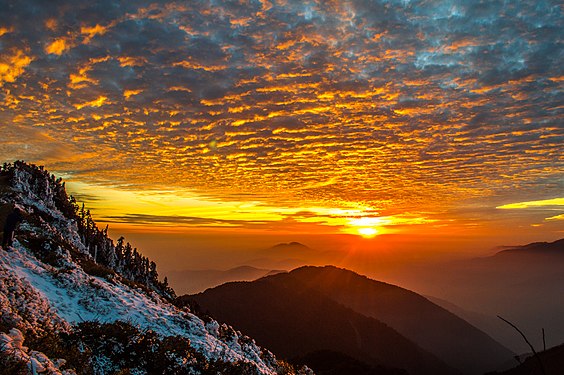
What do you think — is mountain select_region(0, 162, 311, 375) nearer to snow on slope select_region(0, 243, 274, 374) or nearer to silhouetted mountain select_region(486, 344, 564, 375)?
snow on slope select_region(0, 243, 274, 374)

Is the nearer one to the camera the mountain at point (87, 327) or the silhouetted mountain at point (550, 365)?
the mountain at point (87, 327)

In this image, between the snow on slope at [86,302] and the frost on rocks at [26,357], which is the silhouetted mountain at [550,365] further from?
the frost on rocks at [26,357]

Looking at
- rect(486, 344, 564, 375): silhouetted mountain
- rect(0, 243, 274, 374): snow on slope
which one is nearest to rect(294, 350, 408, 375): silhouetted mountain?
rect(486, 344, 564, 375): silhouetted mountain

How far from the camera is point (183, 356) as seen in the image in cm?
2542

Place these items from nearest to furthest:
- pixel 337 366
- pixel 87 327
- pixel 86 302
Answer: pixel 87 327, pixel 86 302, pixel 337 366

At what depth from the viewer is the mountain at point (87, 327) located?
18016mm

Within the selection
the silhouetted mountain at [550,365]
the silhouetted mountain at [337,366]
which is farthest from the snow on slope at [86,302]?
the silhouetted mountain at [550,365]

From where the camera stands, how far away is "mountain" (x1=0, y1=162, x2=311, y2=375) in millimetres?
18016

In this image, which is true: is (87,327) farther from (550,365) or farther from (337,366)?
(550,365)

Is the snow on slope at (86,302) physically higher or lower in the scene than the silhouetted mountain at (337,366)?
higher

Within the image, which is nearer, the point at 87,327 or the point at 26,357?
the point at 26,357

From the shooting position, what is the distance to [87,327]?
76.8ft

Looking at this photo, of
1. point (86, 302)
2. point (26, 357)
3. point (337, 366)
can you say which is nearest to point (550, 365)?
point (337, 366)

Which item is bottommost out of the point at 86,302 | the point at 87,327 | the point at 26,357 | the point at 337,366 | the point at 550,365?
the point at 550,365
